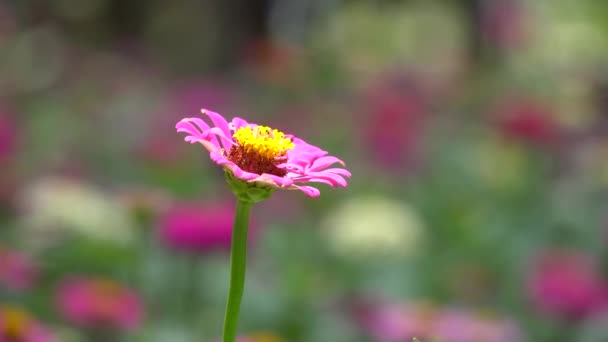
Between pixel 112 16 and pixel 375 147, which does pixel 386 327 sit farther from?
pixel 112 16

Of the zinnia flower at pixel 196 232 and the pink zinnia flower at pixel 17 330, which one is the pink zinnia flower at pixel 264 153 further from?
the zinnia flower at pixel 196 232

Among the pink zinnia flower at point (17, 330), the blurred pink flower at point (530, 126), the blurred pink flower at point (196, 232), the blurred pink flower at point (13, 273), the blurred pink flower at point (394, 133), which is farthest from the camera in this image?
the blurred pink flower at point (394, 133)

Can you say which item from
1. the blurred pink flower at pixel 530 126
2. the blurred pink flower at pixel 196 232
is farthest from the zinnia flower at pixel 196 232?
the blurred pink flower at pixel 530 126

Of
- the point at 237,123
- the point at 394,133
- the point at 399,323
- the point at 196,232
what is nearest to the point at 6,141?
the point at 196,232

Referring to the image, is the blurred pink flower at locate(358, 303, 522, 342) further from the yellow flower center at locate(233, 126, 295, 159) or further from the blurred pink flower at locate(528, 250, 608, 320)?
the yellow flower center at locate(233, 126, 295, 159)

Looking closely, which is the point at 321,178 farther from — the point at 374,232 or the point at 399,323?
the point at 374,232

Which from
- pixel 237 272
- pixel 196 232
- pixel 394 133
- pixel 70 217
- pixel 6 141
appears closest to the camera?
pixel 237 272

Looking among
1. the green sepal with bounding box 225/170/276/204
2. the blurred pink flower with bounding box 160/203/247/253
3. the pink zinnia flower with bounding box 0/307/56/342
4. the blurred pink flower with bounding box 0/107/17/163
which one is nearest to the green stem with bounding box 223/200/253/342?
the green sepal with bounding box 225/170/276/204
